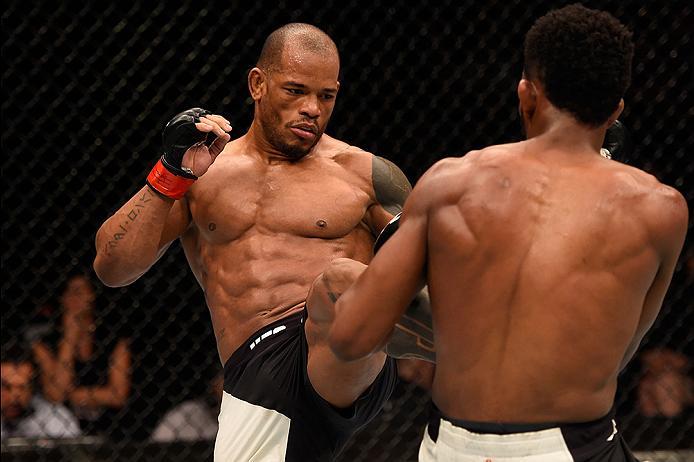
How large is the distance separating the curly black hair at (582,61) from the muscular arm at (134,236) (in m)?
0.94

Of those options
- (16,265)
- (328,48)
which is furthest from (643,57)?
(16,265)

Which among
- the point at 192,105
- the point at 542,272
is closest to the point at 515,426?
the point at 542,272

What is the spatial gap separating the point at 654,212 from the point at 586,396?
243 millimetres

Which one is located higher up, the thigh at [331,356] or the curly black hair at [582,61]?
the curly black hair at [582,61]

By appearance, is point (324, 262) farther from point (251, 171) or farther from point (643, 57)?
point (643, 57)

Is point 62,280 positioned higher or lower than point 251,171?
lower

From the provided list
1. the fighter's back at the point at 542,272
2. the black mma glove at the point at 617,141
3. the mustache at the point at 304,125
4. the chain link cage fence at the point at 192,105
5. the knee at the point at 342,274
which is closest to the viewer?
the fighter's back at the point at 542,272

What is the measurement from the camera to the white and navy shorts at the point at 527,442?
129 centimetres

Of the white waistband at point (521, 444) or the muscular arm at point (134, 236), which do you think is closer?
the white waistband at point (521, 444)

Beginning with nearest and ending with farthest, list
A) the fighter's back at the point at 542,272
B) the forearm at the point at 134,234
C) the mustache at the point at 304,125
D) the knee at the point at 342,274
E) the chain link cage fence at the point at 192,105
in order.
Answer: the fighter's back at the point at 542,272 → the knee at the point at 342,274 → the forearm at the point at 134,234 → the mustache at the point at 304,125 → the chain link cage fence at the point at 192,105

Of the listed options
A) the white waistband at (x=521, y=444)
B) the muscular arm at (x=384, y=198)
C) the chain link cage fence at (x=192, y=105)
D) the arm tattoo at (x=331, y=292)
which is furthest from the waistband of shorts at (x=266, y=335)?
the chain link cage fence at (x=192, y=105)

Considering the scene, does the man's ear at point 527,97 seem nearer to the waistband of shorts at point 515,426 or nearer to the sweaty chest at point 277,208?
the waistband of shorts at point 515,426

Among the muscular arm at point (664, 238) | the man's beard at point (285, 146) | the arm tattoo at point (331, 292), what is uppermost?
the muscular arm at point (664, 238)

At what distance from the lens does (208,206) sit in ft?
6.95
